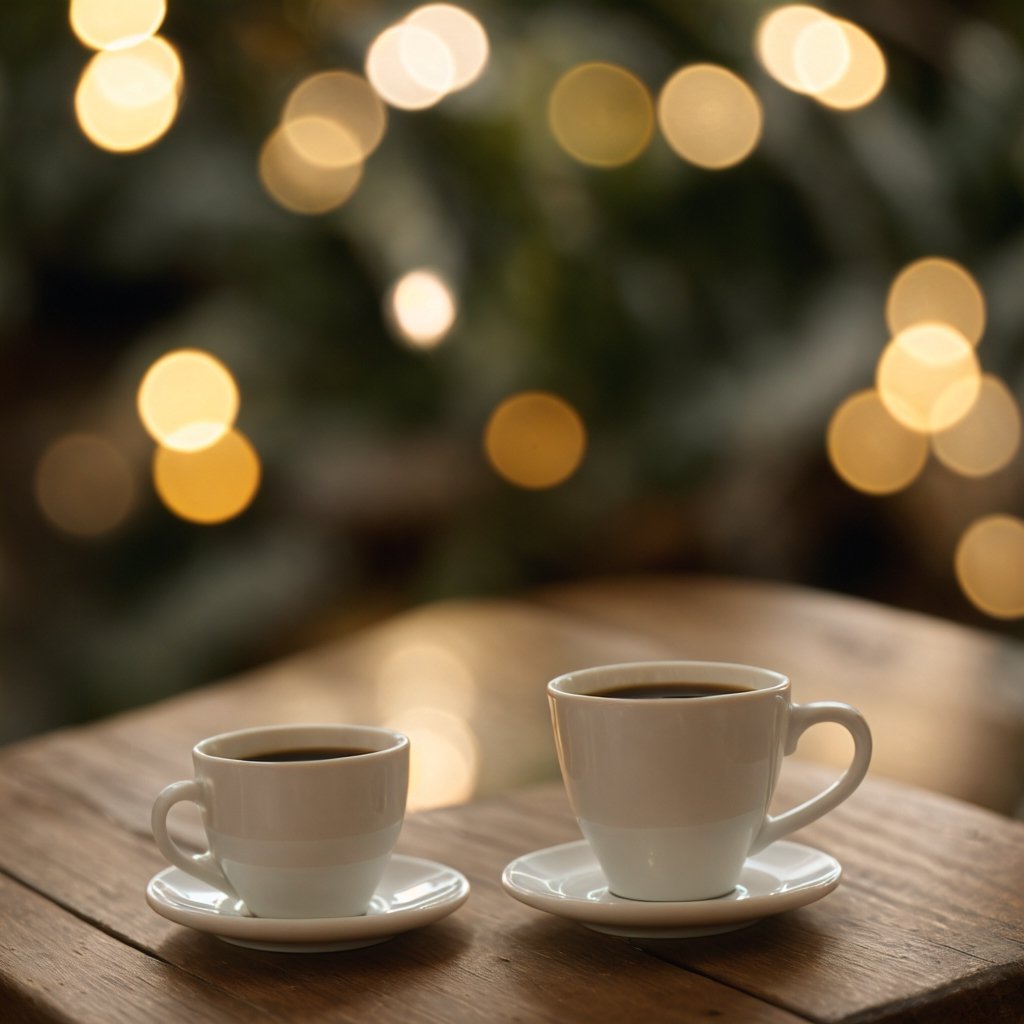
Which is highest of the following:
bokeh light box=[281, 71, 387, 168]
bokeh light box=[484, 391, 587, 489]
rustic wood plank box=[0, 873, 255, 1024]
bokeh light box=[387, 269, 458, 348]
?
bokeh light box=[281, 71, 387, 168]

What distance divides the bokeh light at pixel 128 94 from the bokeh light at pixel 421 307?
1.16 feet

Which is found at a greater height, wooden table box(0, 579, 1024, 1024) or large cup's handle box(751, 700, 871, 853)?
large cup's handle box(751, 700, 871, 853)

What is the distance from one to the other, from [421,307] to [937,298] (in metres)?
0.73

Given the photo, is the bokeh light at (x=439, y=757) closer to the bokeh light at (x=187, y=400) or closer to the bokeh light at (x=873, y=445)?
the bokeh light at (x=187, y=400)

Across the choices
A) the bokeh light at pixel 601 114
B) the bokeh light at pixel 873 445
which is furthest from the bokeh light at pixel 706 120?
the bokeh light at pixel 873 445

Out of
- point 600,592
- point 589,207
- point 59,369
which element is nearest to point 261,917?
point 600,592

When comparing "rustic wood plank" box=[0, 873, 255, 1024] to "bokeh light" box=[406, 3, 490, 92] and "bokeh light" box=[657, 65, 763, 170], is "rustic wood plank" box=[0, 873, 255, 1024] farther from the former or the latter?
"bokeh light" box=[657, 65, 763, 170]

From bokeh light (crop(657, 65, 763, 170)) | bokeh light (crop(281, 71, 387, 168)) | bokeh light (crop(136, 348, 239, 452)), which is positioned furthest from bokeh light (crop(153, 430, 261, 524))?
bokeh light (crop(657, 65, 763, 170))

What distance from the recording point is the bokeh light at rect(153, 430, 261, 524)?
5.71 ft

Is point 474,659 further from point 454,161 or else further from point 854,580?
point 854,580

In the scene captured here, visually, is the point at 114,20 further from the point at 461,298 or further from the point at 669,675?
the point at 669,675

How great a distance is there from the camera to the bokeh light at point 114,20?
1.58 m

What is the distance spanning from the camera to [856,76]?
188cm

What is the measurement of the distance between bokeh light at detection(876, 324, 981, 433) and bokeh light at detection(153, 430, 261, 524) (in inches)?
33.6
